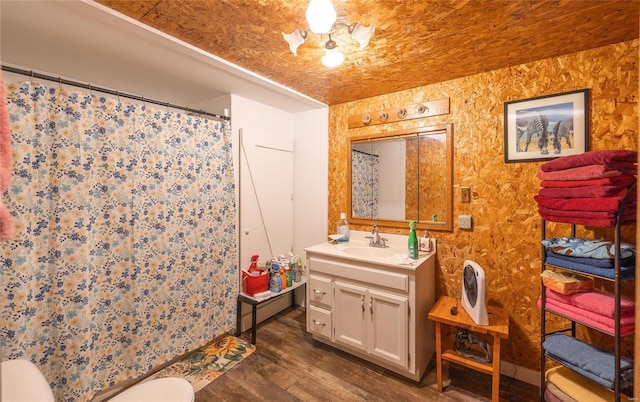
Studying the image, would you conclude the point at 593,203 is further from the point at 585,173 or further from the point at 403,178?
the point at 403,178

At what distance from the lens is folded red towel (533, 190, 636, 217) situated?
1.27 meters

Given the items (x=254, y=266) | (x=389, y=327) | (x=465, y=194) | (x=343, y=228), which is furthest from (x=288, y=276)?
(x=465, y=194)

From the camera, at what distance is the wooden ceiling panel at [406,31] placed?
53.2 inches

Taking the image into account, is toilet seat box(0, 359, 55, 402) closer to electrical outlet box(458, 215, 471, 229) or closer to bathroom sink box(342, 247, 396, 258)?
bathroom sink box(342, 247, 396, 258)

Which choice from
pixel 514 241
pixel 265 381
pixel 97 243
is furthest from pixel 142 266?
pixel 514 241

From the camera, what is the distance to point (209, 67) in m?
1.95

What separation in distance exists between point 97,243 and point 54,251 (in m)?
0.19

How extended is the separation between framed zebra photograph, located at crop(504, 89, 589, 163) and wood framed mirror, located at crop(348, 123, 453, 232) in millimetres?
402

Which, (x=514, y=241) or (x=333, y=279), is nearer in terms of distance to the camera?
(x=514, y=241)

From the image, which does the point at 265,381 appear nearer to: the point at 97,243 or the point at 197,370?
the point at 197,370

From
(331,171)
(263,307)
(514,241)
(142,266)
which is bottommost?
(263,307)

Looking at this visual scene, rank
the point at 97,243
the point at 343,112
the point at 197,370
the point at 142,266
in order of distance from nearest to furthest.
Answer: the point at 97,243 → the point at 142,266 → the point at 197,370 → the point at 343,112

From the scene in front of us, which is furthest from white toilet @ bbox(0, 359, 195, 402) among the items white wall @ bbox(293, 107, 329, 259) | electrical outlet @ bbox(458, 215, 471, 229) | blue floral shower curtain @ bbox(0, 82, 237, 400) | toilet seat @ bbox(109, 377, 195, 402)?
electrical outlet @ bbox(458, 215, 471, 229)

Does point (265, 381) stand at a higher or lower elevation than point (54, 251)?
lower
